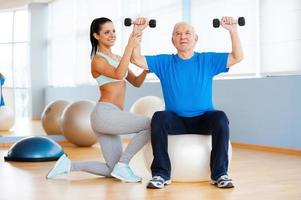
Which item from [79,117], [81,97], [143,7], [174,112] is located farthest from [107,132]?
[81,97]

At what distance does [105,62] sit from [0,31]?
33.6 ft

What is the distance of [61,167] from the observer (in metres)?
3.29

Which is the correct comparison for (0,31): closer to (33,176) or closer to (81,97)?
(81,97)

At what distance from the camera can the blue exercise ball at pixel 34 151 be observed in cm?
424

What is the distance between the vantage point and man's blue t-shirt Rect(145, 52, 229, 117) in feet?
10.2

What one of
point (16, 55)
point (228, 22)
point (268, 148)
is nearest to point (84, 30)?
point (16, 55)

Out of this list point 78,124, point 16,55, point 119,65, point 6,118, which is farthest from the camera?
point 16,55

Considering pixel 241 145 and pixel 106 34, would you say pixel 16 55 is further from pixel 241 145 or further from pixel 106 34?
pixel 106 34

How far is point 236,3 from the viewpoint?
5.72 meters

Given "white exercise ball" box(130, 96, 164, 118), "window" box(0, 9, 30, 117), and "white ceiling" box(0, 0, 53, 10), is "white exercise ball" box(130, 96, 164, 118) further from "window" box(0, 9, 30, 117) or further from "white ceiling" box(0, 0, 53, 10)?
"window" box(0, 9, 30, 117)

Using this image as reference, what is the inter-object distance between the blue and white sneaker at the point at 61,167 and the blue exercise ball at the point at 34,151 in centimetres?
90

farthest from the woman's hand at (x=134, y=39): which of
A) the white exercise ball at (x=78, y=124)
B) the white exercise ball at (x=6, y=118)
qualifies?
the white exercise ball at (x=6, y=118)

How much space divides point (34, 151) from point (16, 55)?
8866 mm

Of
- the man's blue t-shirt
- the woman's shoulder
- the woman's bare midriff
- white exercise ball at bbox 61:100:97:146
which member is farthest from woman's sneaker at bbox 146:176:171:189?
white exercise ball at bbox 61:100:97:146
